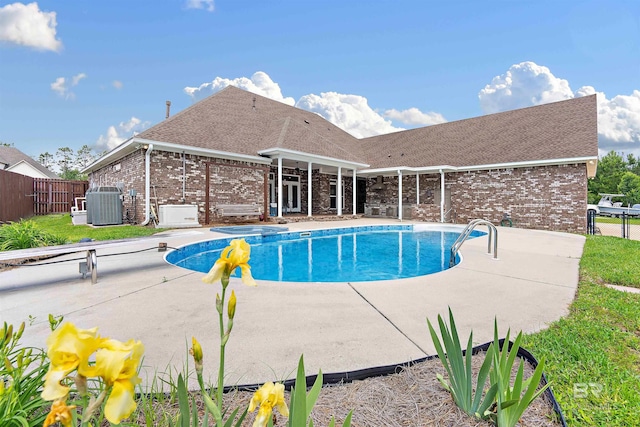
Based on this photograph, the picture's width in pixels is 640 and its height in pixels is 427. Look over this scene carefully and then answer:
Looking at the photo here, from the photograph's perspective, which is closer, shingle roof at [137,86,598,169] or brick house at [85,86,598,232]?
brick house at [85,86,598,232]

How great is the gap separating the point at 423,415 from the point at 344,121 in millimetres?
33823

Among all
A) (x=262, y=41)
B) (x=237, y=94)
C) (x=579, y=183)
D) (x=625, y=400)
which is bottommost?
(x=625, y=400)

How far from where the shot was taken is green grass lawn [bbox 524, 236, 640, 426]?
1840 millimetres

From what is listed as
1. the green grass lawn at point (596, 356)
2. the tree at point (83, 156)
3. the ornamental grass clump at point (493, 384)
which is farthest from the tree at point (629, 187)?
the tree at point (83, 156)

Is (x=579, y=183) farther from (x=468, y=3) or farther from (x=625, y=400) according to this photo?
(x=625, y=400)

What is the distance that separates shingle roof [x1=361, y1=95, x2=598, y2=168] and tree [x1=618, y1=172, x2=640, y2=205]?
30898mm

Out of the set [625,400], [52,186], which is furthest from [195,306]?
[52,186]

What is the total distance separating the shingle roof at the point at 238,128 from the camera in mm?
12828

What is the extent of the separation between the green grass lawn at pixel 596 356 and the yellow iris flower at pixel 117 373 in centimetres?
154

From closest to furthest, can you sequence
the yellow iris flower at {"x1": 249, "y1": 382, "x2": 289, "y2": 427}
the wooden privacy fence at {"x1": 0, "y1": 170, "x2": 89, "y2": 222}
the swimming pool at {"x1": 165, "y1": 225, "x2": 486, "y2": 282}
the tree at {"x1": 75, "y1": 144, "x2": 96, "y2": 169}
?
the yellow iris flower at {"x1": 249, "y1": 382, "x2": 289, "y2": 427}
the swimming pool at {"x1": 165, "y1": 225, "x2": 486, "y2": 282}
the wooden privacy fence at {"x1": 0, "y1": 170, "x2": 89, "y2": 222}
the tree at {"x1": 75, "y1": 144, "x2": 96, "y2": 169}

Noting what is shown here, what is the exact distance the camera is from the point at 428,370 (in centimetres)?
219

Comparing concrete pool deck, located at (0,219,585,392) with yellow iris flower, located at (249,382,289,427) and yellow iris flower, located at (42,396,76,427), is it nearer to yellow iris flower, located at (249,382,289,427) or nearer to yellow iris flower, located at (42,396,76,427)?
yellow iris flower, located at (249,382,289,427)

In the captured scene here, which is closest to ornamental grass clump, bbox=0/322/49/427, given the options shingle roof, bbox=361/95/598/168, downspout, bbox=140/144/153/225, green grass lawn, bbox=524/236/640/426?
green grass lawn, bbox=524/236/640/426

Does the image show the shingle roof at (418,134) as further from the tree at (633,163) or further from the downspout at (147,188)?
the tree at (633,163)
